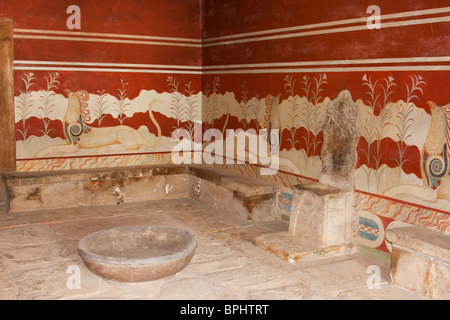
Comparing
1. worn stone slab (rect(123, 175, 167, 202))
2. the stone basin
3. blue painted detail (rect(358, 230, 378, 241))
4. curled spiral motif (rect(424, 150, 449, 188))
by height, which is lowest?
blue painted detail (rect(358, 230, 378, 241))

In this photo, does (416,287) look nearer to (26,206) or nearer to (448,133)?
(448,133)

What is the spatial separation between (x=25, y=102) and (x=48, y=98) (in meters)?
0.24

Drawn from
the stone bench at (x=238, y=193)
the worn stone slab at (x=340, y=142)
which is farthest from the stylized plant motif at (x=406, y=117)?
the stone bench at (x=238, y=193)

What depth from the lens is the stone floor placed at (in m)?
3.11

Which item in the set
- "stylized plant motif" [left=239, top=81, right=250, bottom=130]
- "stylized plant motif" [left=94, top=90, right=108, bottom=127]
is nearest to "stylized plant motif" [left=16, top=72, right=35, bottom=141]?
"stylized plant motif" [left=94, top=90, right=108, bottom=127]

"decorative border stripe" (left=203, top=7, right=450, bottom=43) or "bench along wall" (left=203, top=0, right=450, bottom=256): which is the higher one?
"decorative border stripe" (left=203, top=7, right=450, bottom=43)

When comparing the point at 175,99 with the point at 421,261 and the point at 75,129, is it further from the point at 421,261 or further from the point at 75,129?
the point at 421,261

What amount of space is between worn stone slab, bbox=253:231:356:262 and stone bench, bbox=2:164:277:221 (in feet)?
2.52

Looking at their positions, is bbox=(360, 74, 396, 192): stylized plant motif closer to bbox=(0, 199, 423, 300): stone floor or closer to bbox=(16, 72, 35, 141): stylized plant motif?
bbox=(0, 199, 423, 300): stone floor

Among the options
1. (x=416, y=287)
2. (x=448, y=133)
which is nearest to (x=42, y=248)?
(x=416, y=287)

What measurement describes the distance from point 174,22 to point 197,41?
361mm

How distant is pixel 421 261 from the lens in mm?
3111

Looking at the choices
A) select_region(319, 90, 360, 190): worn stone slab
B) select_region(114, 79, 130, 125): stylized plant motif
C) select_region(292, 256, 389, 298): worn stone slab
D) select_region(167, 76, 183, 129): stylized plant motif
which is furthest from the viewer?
select_region(167, 76, 183, 129): stylized plant motif

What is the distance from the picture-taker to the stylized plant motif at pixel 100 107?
18.2 feet
